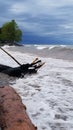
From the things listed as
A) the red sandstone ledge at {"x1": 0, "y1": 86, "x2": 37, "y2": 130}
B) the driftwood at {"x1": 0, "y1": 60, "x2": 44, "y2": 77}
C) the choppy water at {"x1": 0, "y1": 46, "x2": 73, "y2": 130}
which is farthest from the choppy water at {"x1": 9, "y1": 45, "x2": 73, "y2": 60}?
the red sandstone ledge at {"x1": 0, "y1": 86, "x2": 37, "y2": 130}

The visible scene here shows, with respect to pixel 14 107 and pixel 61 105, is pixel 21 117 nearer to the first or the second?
pixel 14 107

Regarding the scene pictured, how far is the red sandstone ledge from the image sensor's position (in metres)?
7.02

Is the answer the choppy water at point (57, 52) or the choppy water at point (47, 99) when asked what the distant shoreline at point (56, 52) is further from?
the choppy water at point (47, 99)

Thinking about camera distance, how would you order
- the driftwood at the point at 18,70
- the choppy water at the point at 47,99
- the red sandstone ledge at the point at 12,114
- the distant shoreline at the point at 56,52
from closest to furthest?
the red sandstone ledge at the point at 12,114 → the choppy water at the point at 47,99 → the driftwood at the point at 18,70 → the distant shoreline at the point at 56,52

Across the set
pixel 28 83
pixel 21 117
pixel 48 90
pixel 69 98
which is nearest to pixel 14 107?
pixel 21 117

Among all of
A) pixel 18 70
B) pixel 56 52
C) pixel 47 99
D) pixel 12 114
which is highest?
pixel 12 114

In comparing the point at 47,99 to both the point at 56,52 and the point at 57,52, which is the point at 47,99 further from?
the point at 56,52

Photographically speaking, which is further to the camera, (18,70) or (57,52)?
(57,52)

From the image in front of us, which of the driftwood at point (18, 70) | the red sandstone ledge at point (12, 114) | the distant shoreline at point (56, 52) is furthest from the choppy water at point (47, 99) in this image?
the distant shoreline at point (56, 52)

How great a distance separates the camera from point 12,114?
775 centimetres

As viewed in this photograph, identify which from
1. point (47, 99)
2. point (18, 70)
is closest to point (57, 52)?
point (18, 70)

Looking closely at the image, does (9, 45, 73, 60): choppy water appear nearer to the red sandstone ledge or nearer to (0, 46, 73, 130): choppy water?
(0, 46, 73, 130): choppy water

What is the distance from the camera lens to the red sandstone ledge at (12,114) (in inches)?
276

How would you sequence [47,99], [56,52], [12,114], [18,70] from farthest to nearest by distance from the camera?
[56,52] < [18,70] < [47,99] < [12,114]
